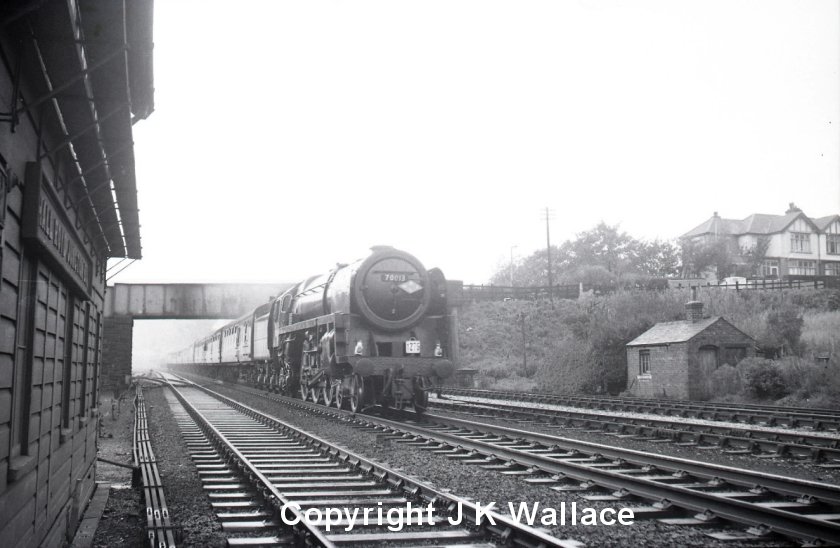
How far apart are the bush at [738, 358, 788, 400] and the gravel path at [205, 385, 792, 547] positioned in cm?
1447

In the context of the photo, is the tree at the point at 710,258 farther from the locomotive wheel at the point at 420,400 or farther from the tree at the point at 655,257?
the locomotive wheel at the point at 420,400

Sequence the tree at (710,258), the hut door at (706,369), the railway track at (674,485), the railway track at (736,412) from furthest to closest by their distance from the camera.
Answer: the tree at (710,258) < the hut door at (706,369) < the railway track at (736,412) < the railway track at (674,485)

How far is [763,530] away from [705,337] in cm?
1942

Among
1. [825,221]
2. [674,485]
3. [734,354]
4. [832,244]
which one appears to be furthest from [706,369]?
[825,221]

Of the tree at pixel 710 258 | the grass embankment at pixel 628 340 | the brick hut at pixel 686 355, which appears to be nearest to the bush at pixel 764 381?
the grass embankment at pixel 628 340

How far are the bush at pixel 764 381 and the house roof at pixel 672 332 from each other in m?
2.15

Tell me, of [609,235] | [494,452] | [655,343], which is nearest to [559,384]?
[655,343]

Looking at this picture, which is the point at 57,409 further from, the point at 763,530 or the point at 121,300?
the point at 121,300

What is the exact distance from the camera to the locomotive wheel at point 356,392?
14.9 metres

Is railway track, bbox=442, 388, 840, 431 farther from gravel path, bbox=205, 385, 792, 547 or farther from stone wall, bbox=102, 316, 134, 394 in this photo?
stone wall, bbox=102, 316, 134, 394

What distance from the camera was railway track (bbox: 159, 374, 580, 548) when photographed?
5.50m

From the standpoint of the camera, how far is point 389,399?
15.4 meters

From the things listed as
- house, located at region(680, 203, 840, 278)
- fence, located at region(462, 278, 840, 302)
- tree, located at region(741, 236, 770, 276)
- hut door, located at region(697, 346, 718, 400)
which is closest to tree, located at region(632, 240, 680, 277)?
house, located at region(680, 203, 840, 278)

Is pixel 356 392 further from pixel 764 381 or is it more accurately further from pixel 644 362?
pixel 644 362
